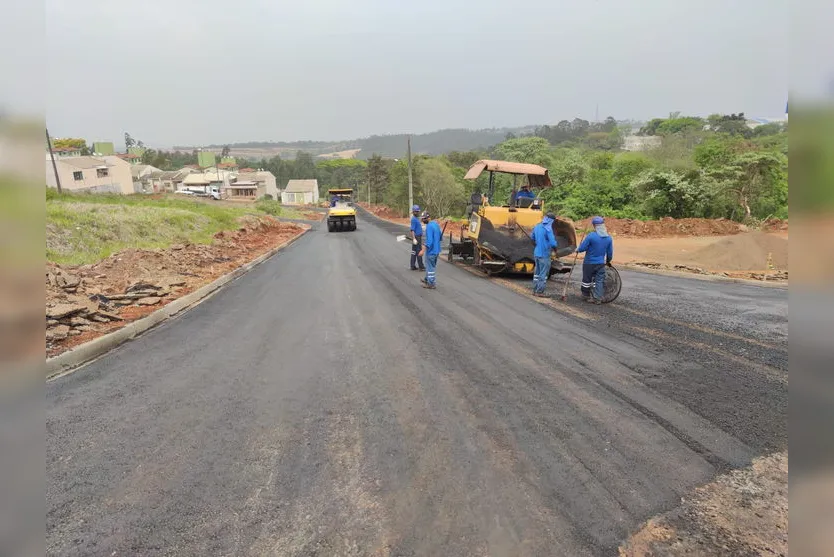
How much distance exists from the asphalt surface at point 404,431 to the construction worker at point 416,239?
5.06 m

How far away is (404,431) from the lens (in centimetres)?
403

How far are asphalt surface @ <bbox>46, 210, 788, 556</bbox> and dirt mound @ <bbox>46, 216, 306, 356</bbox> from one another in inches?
32.2

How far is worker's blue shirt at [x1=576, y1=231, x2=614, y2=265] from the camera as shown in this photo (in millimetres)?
8664

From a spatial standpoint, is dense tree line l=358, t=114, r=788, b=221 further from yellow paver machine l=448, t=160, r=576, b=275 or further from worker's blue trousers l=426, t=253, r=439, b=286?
worker's blue trousers l=426, t=253, r=439, b=286

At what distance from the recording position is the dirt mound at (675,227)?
848 inches

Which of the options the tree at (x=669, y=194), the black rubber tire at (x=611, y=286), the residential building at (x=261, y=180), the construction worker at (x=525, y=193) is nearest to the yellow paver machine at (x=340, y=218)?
the tree at (x=669, y=194)

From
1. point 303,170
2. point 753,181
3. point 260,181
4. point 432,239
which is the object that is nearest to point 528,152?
point 753,181

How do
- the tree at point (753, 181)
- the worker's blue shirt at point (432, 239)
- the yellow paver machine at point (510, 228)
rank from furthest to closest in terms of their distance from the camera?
1. the tree at point (753, 181)
2. the yellow paver machine at point (510, 228)
3. the worker's blue shirt at point (432, 239)

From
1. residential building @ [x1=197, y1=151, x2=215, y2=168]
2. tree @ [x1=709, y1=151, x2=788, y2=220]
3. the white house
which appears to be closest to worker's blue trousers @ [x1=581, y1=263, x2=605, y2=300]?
tree @ [x1=709, y1=151, x2=788, y2=220]

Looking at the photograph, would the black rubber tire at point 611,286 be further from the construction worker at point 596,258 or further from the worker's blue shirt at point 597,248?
the worker's blue shirt at point 597,248

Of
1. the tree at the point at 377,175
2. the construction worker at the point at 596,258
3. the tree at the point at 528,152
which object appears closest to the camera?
the construction worker at the point at 596,258

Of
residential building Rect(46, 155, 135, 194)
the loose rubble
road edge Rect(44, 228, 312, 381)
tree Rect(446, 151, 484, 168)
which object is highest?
tree Rect(446, 151, 484, 168)

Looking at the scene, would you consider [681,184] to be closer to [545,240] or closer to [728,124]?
[545,240]

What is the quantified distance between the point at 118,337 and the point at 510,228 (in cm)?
911
